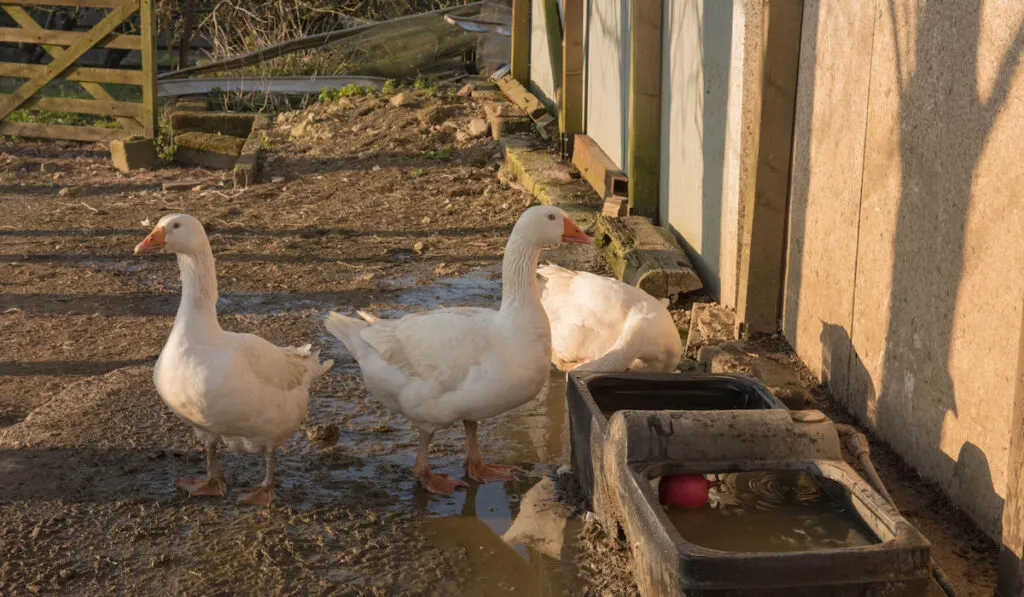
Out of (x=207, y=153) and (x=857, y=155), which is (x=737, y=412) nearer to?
(x=857, y=155)

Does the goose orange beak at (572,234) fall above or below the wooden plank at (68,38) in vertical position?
below

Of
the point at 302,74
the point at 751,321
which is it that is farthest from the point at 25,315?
the point at 302,74

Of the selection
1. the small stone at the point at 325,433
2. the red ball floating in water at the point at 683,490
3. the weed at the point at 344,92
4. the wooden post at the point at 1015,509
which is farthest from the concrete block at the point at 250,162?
the wooden post at the point at 1015,509

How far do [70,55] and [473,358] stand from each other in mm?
10143

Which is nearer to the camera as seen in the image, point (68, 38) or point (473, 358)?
point (473, 358)

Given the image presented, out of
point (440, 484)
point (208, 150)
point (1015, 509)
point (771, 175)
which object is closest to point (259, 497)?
point (440, 484)

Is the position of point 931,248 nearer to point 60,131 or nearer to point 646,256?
point 646,256

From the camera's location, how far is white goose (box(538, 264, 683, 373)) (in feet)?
17.6

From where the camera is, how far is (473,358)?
4.53m

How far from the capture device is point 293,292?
7535 mm

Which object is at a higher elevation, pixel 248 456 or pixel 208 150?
pixel 208 150

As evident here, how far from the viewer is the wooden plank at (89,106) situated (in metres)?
12.7

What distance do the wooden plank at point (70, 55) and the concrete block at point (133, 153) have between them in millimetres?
1381

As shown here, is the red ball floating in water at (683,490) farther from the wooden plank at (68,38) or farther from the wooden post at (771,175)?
the wooden plank at (68,38)
